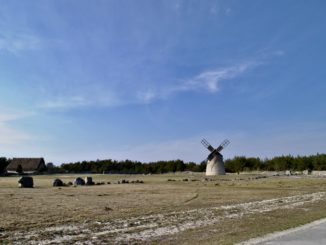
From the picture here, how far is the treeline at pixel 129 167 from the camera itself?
138 meters

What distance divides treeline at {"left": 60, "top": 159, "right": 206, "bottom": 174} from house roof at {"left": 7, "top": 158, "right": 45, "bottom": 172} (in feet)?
23.6

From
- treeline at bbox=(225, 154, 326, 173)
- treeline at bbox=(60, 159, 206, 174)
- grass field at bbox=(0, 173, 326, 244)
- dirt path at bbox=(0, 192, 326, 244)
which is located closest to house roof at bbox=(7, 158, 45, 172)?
treeline at bbox=(60, 159, 206, 174)

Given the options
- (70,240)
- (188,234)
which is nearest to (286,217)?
(188,234)

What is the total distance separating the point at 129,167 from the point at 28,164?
103ft

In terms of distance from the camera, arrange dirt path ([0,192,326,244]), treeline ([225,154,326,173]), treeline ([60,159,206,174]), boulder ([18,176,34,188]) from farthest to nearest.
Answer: treeline ([60,159,206,174])
treeline ([225,154,326,173])
boulder ([18,176,34,188])
dirt path ([0,192,326,244])

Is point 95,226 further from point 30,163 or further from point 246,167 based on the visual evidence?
point 30,163

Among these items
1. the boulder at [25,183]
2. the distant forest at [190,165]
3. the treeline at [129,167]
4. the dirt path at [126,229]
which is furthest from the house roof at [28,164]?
the dirt path at [126,229]

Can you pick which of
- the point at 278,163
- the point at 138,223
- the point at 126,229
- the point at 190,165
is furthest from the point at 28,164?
the point at 126,229

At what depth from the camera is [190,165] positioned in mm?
139625

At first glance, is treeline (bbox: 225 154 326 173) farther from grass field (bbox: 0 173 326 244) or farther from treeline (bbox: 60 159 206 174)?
grass field (bbox: 0 173 326 244)

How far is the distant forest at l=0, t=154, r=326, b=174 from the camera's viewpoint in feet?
417

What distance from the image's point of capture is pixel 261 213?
26.1 metres

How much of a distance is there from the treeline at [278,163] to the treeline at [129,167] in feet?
31.0

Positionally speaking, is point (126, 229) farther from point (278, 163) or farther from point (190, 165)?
point (190, 165)
